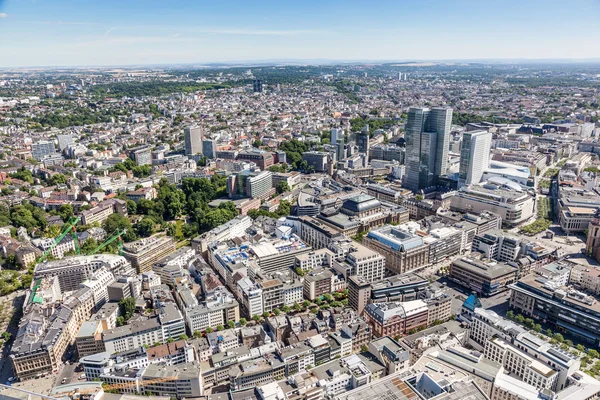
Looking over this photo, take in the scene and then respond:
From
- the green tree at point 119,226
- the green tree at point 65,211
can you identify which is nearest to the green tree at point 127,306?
the green tree at point 119,226

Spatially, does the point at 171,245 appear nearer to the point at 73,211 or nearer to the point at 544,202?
the point at 73,211

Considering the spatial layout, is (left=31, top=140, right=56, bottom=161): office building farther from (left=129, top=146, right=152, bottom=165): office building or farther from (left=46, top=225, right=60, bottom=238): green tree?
(left=46, top=225, right=60, bottom=238): green tree

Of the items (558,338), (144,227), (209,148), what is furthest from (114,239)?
(558,338)

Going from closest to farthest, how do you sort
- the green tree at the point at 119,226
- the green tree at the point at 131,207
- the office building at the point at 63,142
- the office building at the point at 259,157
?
the green tree at the point at 119,226 < the green tree at the point at 131,207 < the office building at the point at 259,157 < the office building at the point at 63,142

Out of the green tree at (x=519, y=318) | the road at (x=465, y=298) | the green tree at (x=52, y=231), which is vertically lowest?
the road at (x=465, y=298)

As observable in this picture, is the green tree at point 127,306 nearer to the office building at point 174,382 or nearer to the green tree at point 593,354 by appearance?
the office building at point 174,382

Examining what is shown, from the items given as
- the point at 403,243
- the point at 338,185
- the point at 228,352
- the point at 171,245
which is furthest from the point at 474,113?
the point at 228,352

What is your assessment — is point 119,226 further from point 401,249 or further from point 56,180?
point 401,249
